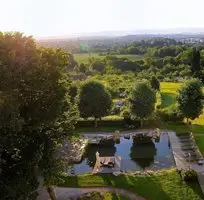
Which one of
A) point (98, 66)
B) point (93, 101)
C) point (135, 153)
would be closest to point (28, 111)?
point (135, 153)

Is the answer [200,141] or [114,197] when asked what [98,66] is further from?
[114,197]

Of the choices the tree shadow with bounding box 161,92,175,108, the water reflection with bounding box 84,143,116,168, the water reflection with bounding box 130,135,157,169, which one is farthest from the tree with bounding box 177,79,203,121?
the tree shadow with bounding box 161,92,175,108

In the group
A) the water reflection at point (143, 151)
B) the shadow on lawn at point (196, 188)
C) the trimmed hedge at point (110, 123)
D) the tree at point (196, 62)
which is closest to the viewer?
the shadow on lawn at point (196, 188)

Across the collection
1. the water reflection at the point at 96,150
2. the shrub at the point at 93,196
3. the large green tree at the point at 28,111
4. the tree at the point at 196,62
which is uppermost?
the large green tree at the point at 28,111

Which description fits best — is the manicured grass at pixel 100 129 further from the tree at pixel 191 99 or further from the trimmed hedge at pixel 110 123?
the tree at pixel 191 99

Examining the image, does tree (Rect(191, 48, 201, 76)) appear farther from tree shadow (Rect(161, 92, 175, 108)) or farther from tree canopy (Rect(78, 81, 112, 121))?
tree canopy (Rect(78, 81, 112, 121))

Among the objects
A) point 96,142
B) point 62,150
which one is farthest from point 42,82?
point 96,142

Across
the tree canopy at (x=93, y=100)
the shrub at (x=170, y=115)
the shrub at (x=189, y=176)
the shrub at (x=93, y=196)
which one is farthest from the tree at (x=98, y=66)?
the shrub at (x=93, y=196)
